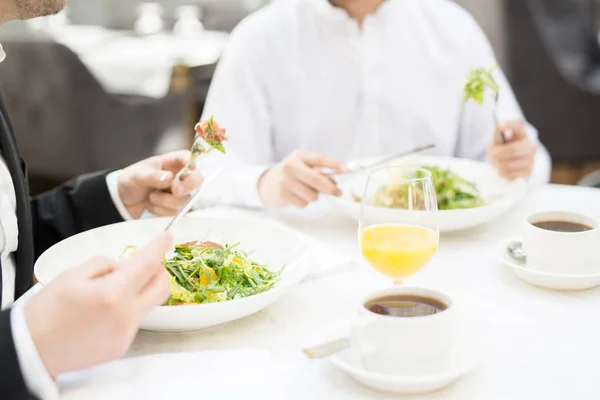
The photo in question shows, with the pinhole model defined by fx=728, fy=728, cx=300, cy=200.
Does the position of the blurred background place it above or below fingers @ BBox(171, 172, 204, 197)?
below

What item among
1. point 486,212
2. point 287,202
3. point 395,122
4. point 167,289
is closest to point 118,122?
point 395,122

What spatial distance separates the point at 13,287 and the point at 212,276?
0.48 meters

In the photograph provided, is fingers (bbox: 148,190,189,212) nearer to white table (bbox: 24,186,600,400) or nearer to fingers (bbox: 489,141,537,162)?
white table (bbox: 24,186,600,400)

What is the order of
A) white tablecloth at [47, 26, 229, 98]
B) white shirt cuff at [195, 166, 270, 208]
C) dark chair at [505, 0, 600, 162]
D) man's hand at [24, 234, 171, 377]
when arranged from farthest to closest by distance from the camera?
white tablecloth at [47, 26, 229, 98]
dark chair at [505, 0, 600, 162]
white shirt cuff at [195, 166, 270, 208]
man's hand at [24, 234, 171, 377]

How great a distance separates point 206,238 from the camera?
4.53 ft

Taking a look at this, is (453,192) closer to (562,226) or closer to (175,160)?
(562,226)

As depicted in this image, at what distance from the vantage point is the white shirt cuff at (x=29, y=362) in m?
0.80

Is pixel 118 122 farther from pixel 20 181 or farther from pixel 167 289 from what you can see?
pixel 167 289

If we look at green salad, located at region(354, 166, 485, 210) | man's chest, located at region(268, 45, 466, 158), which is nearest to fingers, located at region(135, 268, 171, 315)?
green salad, located at region(354, 166, 485, 210)

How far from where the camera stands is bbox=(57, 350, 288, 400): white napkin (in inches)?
34.9

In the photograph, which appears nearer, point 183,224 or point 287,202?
point 183,224

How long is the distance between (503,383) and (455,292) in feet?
1.02

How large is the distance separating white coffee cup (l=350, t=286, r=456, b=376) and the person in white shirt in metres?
1.34

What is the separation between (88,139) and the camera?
3.97 metres
